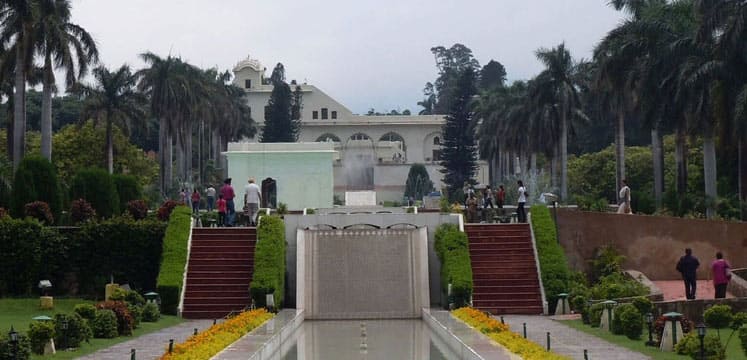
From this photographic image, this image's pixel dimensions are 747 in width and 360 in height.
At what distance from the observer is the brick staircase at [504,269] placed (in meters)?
26.8

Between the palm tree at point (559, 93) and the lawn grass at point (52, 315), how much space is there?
2999cm

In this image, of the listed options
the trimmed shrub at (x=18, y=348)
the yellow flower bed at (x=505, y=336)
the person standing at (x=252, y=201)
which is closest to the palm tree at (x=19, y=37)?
the person standing at (x=252, y=201)

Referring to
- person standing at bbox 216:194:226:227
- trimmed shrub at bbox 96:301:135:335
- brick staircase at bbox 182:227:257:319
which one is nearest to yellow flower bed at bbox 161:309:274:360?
trimmed shrub at bbox 96:301:135:335

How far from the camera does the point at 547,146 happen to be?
57.7m

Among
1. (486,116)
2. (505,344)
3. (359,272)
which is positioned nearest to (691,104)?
(359,272)

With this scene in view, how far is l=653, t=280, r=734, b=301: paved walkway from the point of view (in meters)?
24.8

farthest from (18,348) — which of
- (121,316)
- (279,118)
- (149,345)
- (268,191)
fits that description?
(279,118)

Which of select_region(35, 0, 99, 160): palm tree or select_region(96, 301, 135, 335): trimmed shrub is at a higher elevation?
select_region(35, 0, 99, 160): palm tree

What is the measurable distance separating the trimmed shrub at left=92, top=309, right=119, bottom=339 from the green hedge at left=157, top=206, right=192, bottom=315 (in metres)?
5.83

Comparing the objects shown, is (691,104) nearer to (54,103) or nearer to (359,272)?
(359,272)

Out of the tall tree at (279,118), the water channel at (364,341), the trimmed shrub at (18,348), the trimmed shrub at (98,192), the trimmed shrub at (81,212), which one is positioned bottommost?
the water channel at (364,341)

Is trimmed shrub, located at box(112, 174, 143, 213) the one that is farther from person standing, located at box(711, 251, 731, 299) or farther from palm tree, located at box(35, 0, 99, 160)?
person standing, located at box(711, 251, 731, 299)

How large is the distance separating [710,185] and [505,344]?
20.8 metres

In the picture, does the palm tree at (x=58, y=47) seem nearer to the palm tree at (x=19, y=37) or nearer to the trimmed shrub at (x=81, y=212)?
the palm tree at (x=19, y=37)
